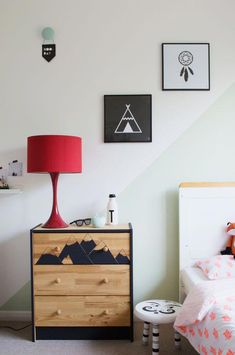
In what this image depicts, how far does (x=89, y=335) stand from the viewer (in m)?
2.47

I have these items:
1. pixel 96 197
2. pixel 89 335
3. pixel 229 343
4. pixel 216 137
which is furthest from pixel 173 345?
pixel 216 137

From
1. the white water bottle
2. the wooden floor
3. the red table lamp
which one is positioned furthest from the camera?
the white water bottle

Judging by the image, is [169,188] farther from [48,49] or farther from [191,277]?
[48,49]

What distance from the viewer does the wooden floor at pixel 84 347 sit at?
231 centimetres

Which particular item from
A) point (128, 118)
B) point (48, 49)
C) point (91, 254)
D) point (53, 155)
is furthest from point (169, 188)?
point (48, 49)

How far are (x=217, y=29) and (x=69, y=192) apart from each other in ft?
5.81

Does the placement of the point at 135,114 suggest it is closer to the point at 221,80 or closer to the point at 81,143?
the point at 81,143

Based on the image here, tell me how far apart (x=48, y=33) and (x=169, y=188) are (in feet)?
5.16

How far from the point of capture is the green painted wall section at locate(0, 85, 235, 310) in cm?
283

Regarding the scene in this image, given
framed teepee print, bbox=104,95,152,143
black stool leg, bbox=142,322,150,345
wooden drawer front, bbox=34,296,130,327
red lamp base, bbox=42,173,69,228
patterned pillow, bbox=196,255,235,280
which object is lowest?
black stool leg, bbox=142,322,150,345

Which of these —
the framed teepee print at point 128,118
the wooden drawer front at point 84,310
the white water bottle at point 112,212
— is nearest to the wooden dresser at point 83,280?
the wooden drawer front at point 84,310

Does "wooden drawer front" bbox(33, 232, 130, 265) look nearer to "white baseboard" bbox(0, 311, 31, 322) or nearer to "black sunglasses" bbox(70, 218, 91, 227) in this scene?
"black sunglasses" bbox(70, 218, 91, 227)

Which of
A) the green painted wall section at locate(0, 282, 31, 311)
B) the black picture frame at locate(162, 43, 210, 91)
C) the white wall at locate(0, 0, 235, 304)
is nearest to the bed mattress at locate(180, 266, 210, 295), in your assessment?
the white wall at locate(0, 0, 235, 304)

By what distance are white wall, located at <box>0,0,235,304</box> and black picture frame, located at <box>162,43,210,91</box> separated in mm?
51
